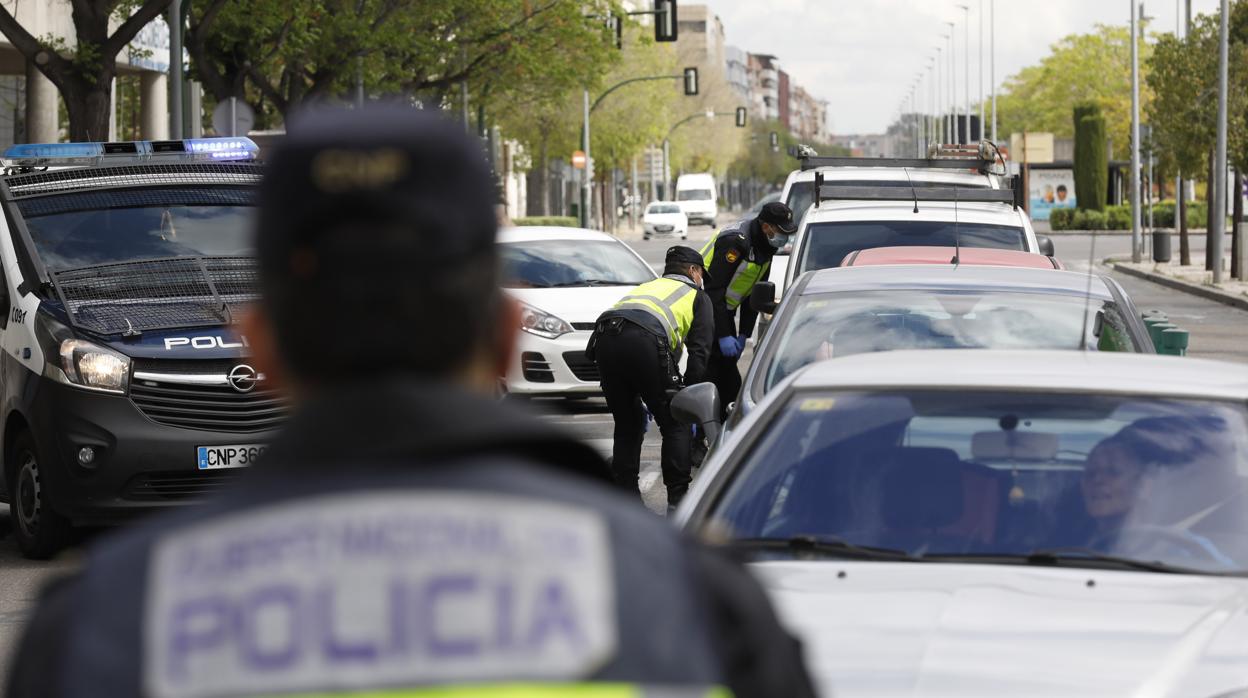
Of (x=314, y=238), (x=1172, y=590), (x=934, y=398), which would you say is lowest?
(x=1172, y=590)

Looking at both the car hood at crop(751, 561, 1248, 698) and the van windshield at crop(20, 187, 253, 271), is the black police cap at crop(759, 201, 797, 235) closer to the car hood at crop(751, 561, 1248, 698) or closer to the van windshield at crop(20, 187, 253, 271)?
the van windshield at crop(20, 187, 253, 271)

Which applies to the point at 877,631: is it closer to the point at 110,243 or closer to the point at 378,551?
the point at 378,551

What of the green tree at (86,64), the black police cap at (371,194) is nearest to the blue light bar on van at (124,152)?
the black police cap at (371,194)

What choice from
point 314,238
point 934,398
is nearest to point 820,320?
point 934,398

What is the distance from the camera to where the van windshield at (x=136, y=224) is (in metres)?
10.2

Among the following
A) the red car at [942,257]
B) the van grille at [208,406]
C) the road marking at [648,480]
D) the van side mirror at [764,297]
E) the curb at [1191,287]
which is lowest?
the curb at [1191,287]

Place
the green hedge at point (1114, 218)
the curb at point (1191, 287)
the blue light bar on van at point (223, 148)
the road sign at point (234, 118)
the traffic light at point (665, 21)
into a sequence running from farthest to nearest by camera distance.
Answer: the green hedge at point (1114, 218), the traffic light at point (665, 21), the curb at point (1191, 287), the road sign at point (234, 118), the blue light bar on van at point (223, 148)

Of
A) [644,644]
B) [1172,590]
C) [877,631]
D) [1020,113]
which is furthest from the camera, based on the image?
[1020,113]

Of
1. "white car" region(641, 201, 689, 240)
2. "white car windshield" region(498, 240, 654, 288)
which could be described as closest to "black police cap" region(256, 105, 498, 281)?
"white car windshield" region(498, 240, 654, 288)

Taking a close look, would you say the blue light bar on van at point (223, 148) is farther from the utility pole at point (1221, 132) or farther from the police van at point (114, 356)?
the utility pole at point (1221, 132)

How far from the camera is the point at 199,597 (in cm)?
166

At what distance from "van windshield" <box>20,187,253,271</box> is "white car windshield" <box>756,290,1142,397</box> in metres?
3.41

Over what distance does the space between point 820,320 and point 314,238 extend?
6.39 meters

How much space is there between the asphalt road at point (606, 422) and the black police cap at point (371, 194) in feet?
1.16
